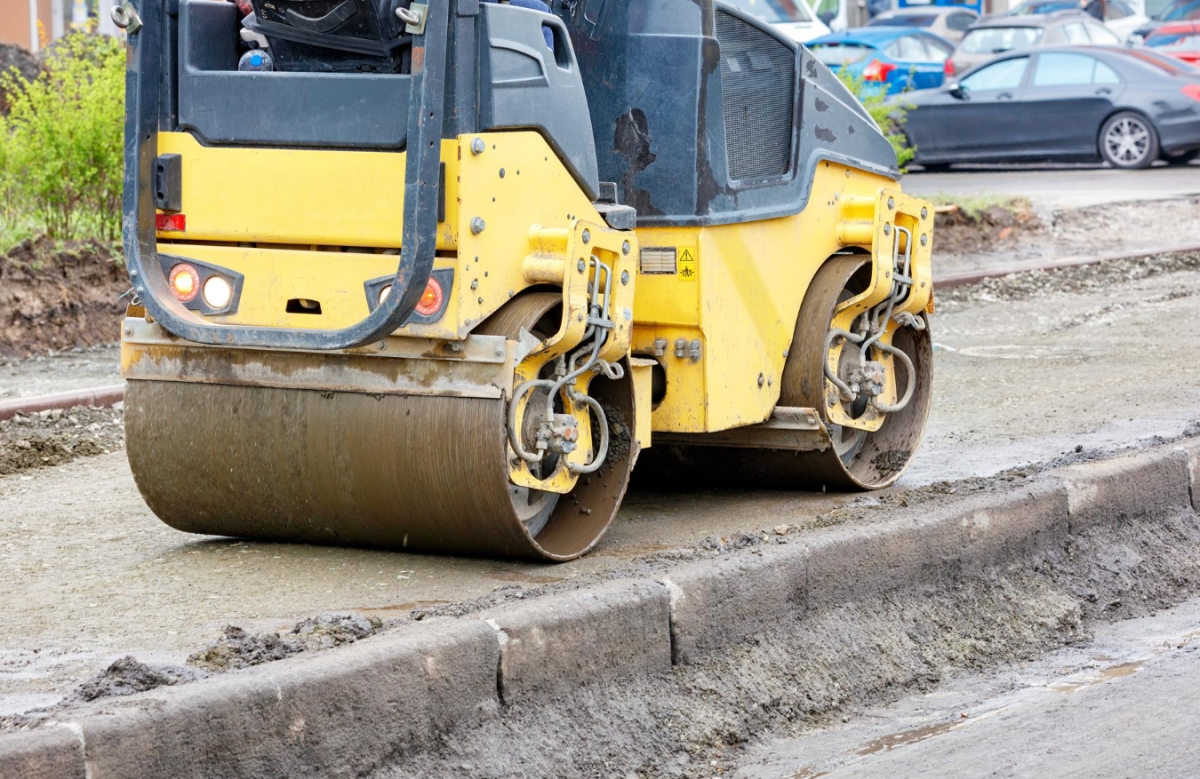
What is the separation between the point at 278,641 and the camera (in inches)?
161

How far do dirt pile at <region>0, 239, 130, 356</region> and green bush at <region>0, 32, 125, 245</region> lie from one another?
335 millimetres

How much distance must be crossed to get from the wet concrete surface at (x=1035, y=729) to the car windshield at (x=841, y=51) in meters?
18.1

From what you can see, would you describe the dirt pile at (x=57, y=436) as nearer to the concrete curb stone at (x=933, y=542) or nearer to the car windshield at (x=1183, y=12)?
the concrete curb stone at (x=933, y=542)

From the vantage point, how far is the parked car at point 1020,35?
23531 millimetres

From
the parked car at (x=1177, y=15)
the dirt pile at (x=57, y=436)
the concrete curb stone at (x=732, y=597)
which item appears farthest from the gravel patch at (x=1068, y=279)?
the parked car at (x=1177, y=15)

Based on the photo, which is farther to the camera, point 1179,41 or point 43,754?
point 1179,41

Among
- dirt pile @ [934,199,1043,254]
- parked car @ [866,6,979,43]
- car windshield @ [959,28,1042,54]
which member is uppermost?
parked car @ [866,6,979,43]

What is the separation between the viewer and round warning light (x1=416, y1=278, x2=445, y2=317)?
4.64 meters

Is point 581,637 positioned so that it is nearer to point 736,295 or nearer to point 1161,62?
point 736,295

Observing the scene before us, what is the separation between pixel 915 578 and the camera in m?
5.35

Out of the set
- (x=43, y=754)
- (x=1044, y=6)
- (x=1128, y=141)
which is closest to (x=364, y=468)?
(x=43, y=754)

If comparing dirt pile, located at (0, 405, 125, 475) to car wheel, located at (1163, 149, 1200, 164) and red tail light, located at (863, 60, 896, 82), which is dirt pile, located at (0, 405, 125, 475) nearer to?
car wheel, located at (1163, 149, 1200, 164)

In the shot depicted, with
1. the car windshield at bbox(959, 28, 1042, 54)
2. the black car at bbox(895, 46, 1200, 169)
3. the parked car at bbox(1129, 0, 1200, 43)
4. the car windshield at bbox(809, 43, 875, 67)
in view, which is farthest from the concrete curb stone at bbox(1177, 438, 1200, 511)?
the parked car at bbox(1129, 0, 1200, 43)

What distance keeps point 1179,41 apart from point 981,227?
12063mm
